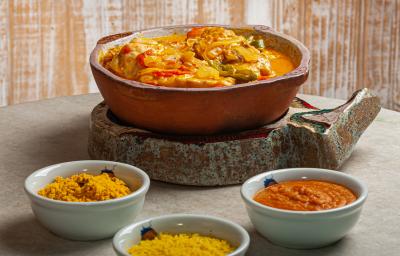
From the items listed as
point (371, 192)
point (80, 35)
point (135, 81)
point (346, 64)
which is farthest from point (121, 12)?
point (371, 192)

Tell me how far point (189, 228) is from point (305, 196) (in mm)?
278

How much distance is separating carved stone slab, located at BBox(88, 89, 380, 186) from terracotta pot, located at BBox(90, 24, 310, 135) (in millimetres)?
29

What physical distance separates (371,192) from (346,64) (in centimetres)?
232

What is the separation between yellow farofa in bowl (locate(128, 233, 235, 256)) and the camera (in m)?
1.97

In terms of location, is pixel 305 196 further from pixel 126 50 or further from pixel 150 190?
pixel 126 50

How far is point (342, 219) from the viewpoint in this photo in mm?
2090

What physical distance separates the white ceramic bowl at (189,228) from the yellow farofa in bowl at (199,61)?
509mm

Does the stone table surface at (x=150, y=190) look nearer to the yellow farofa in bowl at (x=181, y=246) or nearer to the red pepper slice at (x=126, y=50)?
the yellow farofa in bowl at (x=181, y=246)

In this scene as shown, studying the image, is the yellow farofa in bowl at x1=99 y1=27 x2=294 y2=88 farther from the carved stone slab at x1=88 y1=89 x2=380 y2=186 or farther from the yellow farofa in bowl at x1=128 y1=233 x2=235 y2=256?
the yellow farofa in bowl at x1=128 y1=233 x2=235 y2=256

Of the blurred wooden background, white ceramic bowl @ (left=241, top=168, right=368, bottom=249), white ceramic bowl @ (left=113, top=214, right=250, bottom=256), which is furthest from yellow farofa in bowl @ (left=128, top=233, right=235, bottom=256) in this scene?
the blurred wooden background

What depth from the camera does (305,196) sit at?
215 cm

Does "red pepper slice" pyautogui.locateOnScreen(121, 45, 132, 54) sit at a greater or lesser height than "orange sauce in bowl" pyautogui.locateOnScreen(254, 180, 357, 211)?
greater

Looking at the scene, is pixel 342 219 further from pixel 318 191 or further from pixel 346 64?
pixel 346 64

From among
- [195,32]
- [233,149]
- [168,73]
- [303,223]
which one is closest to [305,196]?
[303,223]
